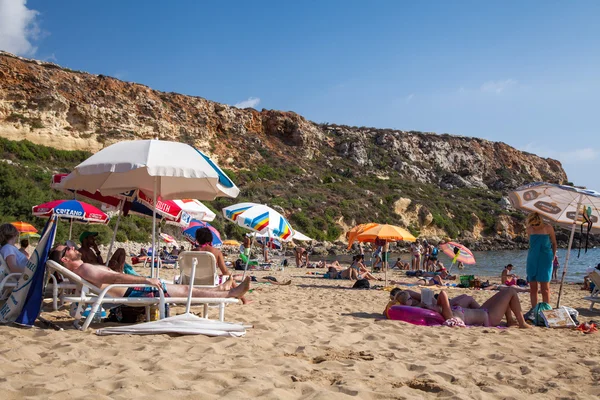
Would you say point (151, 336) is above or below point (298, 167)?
below

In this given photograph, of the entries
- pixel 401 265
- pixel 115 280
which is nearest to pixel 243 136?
pixel 401 265

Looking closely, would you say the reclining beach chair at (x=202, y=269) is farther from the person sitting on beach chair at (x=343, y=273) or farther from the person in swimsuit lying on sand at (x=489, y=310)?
the person sitting on beach chair at (x=343, y=273)

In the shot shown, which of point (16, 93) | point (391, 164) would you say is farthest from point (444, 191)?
point (16, 93)

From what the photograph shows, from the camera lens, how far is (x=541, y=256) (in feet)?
20.9

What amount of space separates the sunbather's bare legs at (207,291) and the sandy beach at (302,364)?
16.3 inches

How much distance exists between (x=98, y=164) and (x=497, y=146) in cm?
7359

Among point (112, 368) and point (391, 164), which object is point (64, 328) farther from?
point (391, 164)

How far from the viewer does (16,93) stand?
3188cm

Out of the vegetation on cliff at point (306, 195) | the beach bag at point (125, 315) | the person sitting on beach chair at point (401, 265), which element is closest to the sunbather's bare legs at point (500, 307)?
the beach bag at point (125, 315)

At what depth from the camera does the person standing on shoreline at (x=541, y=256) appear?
20.8ft

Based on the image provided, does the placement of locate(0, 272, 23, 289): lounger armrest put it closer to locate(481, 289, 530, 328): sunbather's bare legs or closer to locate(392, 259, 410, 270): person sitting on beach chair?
locate(481, 289, 530, 328): sunbather's bare legs

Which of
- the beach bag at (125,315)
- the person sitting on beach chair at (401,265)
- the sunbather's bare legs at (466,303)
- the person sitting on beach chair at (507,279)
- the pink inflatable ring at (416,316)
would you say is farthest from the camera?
the person sitting on beach chair at (401,265)

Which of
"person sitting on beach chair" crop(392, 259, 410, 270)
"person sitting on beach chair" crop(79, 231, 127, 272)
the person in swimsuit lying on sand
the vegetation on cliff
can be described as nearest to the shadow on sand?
the person in swimsuit lying on sand

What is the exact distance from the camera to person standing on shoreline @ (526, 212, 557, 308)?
6336 millimetres
